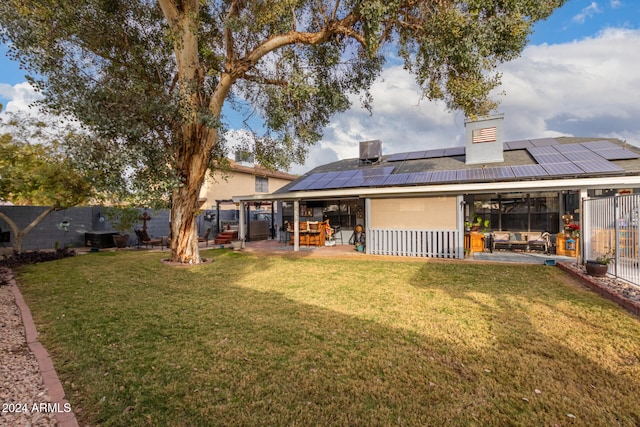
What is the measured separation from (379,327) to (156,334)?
328 cm

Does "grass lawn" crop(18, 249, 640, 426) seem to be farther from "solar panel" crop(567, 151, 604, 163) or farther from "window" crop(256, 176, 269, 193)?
"window" crop(256, 176, 269, 193)

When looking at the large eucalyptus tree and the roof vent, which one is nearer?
the large eucalyptus tree

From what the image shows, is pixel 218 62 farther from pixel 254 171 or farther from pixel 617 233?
pixel 254 171

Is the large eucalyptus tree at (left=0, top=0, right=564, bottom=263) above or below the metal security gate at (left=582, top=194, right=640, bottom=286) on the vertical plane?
above

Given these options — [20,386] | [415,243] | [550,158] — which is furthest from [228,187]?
[20,386]

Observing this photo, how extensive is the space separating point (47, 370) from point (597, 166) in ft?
47.0

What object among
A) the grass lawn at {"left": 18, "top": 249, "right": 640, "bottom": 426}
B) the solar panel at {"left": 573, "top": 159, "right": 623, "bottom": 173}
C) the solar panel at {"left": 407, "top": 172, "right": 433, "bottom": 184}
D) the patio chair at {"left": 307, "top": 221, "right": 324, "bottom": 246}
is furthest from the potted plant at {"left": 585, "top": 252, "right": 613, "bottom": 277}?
the patio chair at {"left": 307, "top": 221, "right": 324, "bottom": 246}

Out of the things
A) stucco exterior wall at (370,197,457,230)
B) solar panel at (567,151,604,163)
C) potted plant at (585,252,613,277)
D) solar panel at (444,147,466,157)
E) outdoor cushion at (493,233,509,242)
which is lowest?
potted plant at (585,252,613,277)

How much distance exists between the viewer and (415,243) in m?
12.2

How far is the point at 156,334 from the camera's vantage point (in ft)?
14.4

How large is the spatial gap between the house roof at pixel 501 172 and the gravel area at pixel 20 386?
1022 cm

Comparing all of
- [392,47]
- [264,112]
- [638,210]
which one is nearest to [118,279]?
[264,112]

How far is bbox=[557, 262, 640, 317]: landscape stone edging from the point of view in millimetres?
5047

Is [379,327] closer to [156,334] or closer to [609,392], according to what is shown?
[609,392]
